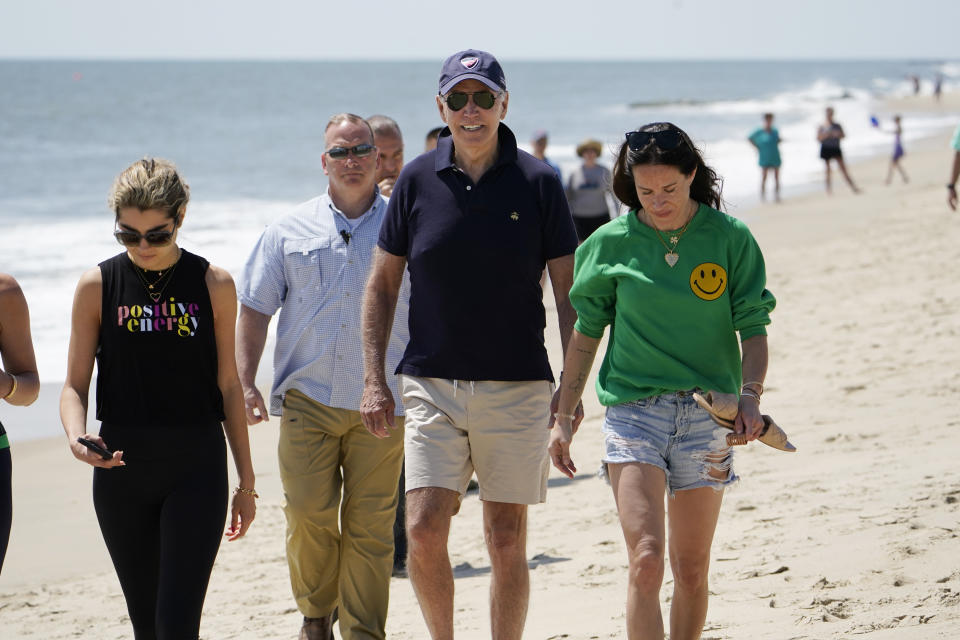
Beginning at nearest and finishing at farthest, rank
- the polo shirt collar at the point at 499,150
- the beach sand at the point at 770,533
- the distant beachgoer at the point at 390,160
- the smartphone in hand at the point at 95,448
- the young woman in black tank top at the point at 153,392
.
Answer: the smartphone in hand at the point at 95,448, the young woman in black tank top at the point at 153,392, the polo shirt collar at the point at 499,150, the beach sand at the point at 770,533, the distant beachgoer at the point at 390,160

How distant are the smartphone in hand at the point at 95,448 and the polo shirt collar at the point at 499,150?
1.44m

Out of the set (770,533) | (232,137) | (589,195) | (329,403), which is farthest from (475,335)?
(232,137)

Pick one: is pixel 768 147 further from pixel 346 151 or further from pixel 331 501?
pixel 331 501

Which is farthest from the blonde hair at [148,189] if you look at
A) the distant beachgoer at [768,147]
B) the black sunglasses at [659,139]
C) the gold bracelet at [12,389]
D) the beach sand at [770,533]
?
the distant beachgoer at [768,147]

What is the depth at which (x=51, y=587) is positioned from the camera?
6000mm

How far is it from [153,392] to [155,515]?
367 millimetres

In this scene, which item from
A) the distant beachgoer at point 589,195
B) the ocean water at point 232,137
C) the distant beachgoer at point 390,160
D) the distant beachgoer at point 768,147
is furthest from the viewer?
the distant beachgoer at point 768,147

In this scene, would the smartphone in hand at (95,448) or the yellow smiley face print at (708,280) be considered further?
the yellow smiley face print at (708,280)

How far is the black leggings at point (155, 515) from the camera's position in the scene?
3.45m

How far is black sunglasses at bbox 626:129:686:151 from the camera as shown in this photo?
3.55 metres

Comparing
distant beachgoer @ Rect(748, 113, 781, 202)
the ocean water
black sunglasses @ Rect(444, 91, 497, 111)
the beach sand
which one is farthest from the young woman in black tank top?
distant beachgoer @ Rect(748, 113, 781, 202)

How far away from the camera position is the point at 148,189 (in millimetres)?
3510

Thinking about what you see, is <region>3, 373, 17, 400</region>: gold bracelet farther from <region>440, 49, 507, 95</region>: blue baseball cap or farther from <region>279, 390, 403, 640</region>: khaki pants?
<region>440, 49, 507, 95</region>: blue baseball cap

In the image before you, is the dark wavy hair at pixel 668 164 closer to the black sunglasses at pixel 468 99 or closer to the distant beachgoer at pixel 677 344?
the distant beachgoer at pixel 677 344
